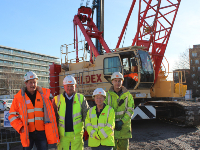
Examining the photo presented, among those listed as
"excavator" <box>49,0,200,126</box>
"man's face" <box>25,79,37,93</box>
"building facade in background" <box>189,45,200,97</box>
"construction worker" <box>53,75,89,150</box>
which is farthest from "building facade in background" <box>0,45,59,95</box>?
"construction worker" <box>53,75,89,150</box>

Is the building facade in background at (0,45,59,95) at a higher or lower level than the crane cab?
higher

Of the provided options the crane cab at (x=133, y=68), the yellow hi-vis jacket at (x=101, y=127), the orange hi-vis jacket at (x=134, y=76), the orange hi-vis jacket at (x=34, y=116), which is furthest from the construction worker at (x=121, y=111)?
the orange hi-vis jacket at (x=134, y=76)

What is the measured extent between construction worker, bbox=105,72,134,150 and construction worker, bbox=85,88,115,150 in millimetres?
404

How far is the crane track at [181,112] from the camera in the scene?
8.51 m

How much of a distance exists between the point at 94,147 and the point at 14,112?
1649 millimetres

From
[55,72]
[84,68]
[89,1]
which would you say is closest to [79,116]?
[84,68]

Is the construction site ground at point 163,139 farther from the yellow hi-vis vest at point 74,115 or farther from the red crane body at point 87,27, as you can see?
the red crane body at point 87,27

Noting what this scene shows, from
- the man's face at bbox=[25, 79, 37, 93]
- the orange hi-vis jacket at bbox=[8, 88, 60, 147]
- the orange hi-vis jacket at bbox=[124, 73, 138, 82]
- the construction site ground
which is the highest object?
the orange hi-vis jacket at bbox=[124, 73, 138, 82]

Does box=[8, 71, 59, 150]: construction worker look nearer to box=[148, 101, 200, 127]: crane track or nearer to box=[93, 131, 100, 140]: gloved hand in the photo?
box=[93, 131, 100, 140]: gloved hand

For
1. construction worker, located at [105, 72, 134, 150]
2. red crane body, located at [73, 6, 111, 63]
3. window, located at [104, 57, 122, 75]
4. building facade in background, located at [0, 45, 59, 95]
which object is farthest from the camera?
building facade in background, located at [0, 45, 59, 95]

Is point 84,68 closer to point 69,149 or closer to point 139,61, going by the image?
point 139,61

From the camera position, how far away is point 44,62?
98125 mm

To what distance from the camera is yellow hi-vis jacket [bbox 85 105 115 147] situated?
3.58 metres

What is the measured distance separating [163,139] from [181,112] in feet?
9.31
